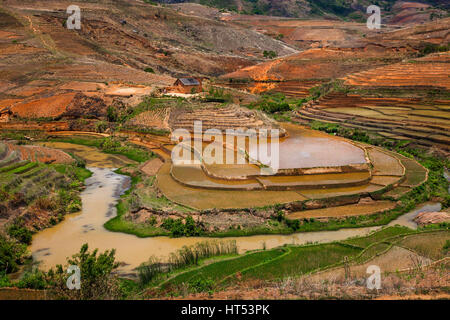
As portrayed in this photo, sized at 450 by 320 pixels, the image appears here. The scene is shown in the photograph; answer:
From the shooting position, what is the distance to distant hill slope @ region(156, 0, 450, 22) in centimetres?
9175

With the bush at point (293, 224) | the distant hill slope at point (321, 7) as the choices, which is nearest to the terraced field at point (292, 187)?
the bush at point (293, 224)

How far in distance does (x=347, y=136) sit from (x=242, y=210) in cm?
Result: 1223

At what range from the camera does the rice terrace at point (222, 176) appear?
8.54m

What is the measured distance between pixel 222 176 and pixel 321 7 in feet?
318

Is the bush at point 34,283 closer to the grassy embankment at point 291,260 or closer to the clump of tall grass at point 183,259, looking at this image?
the clump of tall grass at point 183,259

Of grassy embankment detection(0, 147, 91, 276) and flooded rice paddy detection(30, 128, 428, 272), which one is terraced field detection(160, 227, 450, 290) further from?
grassy embankment detection(0, 147, 91, 276)

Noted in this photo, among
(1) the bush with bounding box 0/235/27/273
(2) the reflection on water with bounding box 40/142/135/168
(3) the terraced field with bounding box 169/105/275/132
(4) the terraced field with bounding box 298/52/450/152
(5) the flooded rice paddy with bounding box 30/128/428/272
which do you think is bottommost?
(2) the reflection on water with bounding box 40/142/135/168

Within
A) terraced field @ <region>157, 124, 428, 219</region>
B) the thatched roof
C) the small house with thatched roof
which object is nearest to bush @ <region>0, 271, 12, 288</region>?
terraced field @ <region>157, 124, 428, 219</region>

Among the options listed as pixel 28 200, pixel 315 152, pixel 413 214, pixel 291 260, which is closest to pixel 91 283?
pixel 291 260

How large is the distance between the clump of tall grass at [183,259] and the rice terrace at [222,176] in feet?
0.15

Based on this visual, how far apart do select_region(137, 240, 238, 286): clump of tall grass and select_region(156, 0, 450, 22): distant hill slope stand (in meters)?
83.4

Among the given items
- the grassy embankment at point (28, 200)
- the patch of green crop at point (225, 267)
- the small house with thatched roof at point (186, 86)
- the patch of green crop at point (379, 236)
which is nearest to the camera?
the patch of green crop at point (225, 267)
